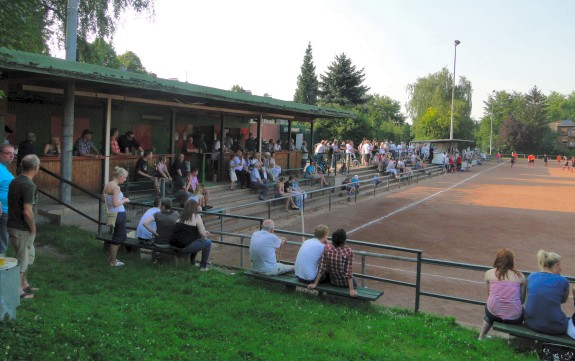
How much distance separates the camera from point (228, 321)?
598 cm

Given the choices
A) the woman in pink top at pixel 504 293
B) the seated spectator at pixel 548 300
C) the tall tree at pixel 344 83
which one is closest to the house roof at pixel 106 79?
the woman in pink top at pixel 504 293

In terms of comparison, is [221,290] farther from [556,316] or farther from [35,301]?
[556,316]

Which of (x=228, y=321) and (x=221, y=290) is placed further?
(x=221, y=290)

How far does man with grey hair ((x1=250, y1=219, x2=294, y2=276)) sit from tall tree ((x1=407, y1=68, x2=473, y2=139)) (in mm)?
60770

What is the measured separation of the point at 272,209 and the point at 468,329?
35.2ft

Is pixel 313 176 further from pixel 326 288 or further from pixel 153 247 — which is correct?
pixel 326 288

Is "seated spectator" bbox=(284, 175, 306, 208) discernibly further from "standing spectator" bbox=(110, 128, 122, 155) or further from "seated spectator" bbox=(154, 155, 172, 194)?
"standing spectator" bbox=(110, 128, 122, 155)

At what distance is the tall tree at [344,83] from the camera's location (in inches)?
2083

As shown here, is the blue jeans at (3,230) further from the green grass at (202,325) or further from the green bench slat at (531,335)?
the green bench slat at (531,335)

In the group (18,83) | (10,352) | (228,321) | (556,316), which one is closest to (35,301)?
(10,352)

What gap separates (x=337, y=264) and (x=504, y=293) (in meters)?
2.17

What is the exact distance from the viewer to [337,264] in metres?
6.96

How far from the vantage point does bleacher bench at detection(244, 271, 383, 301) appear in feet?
→ 22.0

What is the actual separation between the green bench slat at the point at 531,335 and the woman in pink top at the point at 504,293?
0.10 m
